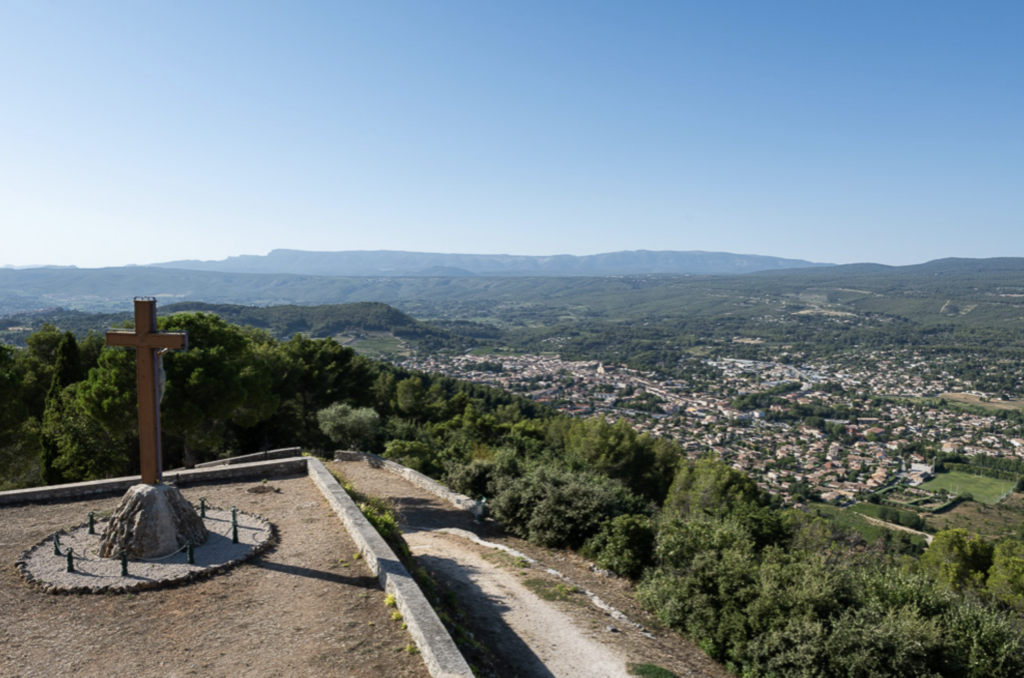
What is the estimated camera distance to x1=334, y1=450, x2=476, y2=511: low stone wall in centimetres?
1349

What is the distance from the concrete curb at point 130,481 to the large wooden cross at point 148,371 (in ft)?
10.7

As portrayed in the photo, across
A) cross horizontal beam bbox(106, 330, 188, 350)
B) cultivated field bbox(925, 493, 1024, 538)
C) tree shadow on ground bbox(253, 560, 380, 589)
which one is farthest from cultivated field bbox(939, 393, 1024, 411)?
cross horizontal beam bbox(106, 330, 188, 350)

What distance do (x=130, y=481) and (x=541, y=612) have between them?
27.1 ft

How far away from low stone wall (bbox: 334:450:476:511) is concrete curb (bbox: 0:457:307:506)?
11.4ft

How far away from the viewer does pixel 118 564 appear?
7.30 meters

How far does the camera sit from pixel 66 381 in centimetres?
1672

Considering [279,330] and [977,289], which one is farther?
[977,289]

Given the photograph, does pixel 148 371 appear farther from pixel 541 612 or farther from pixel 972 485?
pixel 972 485

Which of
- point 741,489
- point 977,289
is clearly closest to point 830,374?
point 741,489

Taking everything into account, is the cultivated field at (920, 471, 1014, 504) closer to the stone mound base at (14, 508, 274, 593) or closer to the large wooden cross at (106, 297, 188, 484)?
the stone mound base at (14, 508, 274, 593)

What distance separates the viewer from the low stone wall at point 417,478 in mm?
13492

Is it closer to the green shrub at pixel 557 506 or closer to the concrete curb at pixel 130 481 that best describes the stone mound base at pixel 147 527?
the concrete curb at pixel 130 481

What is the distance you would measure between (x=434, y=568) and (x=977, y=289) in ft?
782

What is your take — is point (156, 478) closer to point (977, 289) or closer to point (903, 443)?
point (903, 443)
